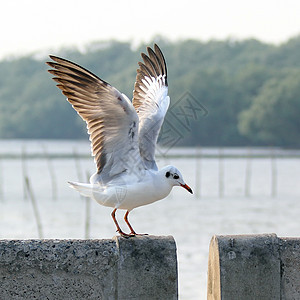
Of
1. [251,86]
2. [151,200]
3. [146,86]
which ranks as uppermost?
[251,86]

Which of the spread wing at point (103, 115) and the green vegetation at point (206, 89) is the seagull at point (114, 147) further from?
the green vegetation at point (206, 89)

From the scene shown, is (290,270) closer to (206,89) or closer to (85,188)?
(85,188)

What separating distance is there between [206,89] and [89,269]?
73.6 meters

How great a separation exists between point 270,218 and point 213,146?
45.9 m

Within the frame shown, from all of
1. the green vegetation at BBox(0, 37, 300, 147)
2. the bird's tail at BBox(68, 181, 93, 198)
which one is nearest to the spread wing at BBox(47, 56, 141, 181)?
the bird's tail at BBox(68, 181, 93, 198)

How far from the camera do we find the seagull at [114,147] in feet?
20.3

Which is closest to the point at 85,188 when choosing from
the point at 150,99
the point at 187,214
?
the point at 150,99

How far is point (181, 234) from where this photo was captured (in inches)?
962

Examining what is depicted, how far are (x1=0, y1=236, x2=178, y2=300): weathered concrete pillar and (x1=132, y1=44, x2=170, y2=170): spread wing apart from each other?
1.74m

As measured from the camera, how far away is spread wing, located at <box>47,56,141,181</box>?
21.0 ft

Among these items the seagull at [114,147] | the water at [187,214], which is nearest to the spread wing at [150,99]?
the seagull at [114,147]

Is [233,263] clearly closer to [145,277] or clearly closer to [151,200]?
[145,277]

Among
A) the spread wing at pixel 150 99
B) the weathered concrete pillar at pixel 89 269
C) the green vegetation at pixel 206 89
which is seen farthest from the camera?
the green vegetation at pixel 206 89

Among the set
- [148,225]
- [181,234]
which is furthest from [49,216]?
[181,234]
